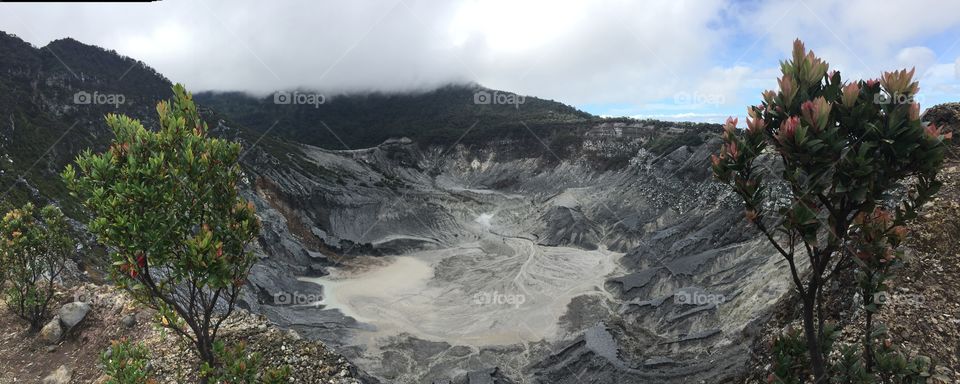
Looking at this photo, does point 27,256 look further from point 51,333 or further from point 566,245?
point 566,245

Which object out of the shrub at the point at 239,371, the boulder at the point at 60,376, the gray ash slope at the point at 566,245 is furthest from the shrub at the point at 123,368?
the gray ash slope at the point at 566,245

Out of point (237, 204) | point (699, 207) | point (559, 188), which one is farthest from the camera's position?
point (559, 188)

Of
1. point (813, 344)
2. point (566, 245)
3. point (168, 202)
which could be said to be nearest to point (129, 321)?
point (168, 202)

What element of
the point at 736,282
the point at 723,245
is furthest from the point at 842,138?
the point at 723,245

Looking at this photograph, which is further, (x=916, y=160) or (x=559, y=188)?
(x=559, y=188)

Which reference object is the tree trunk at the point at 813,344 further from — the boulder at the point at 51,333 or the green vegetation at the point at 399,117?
the green vegetation at the point at 399,117

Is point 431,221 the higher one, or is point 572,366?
point 431,221

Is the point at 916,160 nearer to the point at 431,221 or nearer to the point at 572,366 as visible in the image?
the point at 572,366

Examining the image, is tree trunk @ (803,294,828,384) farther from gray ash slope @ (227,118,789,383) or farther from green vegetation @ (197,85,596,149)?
green vegetation @ (197,85,596,149)
